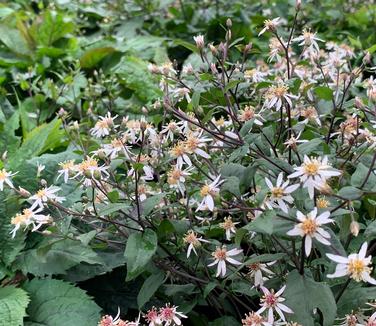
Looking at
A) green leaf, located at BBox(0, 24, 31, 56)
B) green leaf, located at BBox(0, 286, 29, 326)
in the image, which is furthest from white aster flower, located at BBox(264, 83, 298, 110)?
green leaf, located at BBox(0, 24, 31, 56)

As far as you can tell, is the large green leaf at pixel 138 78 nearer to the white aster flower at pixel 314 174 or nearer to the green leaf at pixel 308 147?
the green leaf at pixel 308 147

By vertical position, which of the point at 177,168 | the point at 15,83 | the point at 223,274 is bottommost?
the point at 15,83

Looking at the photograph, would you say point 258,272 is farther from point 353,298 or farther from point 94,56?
point 94,56

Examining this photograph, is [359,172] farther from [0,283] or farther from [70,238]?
[0,283]

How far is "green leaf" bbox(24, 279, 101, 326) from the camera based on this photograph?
1.38 metres

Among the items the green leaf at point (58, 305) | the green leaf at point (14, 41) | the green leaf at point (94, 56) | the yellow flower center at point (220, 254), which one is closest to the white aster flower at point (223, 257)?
the yellow flower center at point (220, 254)

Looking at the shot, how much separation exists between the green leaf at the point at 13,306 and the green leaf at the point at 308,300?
0.59 metres

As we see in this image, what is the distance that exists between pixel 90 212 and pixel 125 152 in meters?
0.15

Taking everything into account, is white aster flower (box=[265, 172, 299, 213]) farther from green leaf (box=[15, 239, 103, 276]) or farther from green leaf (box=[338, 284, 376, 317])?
green leaf (box=[15, 239, 103, 276])

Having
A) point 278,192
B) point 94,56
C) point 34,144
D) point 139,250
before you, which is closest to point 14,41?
point 94,56

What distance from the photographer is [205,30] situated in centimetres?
325

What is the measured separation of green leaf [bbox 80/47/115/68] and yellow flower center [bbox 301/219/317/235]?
6.88 feet

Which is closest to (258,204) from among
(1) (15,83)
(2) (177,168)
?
(2) (177,168)

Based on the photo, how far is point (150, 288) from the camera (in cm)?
127
